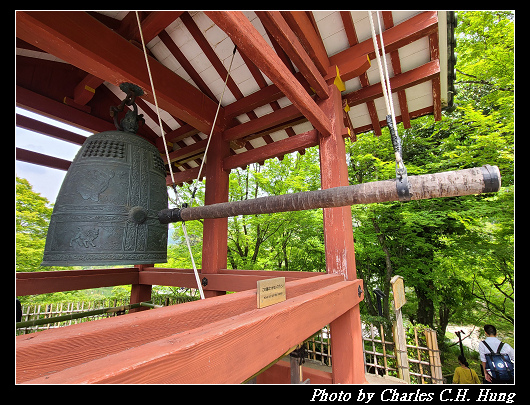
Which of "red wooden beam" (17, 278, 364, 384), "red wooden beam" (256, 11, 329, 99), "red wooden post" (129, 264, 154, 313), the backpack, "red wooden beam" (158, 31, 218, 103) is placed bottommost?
the backpack

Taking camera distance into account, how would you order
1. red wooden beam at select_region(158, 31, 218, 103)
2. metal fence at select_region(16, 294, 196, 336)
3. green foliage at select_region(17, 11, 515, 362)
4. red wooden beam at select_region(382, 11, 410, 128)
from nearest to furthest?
red wooden beam at select_region(382, 11, 410, 128)
red wooden beam at select_region(158, 31, 218, 103)
green foliage at select_region(17, 11, 515, 362)
metal fence at select_region(16, 294, 196, 336)

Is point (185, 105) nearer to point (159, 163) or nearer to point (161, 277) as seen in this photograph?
point (159, 163)

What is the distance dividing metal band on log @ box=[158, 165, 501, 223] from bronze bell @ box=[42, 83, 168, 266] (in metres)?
0.51

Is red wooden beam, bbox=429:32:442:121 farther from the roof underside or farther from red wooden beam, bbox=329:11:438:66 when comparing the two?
red wooden beam, bbox=329:11:438:66

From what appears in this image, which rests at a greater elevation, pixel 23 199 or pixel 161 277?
pixel 23 199

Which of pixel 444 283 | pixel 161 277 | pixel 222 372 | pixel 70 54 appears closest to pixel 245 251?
pixel 161 277

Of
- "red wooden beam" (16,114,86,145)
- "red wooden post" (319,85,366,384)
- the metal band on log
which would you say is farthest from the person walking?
"red wooden beam" (16,114,86,145)

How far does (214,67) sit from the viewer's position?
2820 mm

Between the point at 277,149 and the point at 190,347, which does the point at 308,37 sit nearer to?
the point at 277,149

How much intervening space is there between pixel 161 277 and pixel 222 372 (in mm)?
3467

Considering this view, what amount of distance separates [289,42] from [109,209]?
1648mm

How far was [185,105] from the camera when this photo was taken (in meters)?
2.67

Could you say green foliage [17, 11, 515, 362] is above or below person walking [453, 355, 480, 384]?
above

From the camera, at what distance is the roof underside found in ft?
6.14
